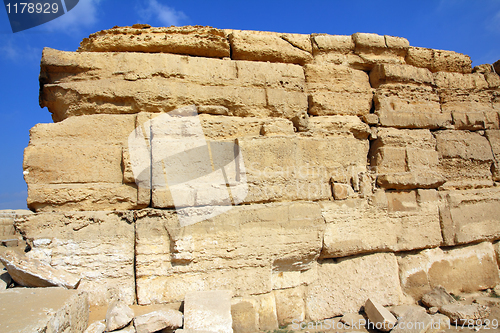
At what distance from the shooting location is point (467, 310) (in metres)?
3.26

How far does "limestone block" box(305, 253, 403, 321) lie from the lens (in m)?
3.19

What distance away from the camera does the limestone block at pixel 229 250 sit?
109 inches

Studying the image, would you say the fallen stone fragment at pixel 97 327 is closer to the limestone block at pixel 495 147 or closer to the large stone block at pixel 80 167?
the large stone block at pixel 80 167

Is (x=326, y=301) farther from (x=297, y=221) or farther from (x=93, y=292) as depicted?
(x=93, y=292)

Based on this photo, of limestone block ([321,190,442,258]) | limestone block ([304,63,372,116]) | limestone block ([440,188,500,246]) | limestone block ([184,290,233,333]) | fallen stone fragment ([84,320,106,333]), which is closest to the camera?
fallen stone fragment ([84,320,106,333])

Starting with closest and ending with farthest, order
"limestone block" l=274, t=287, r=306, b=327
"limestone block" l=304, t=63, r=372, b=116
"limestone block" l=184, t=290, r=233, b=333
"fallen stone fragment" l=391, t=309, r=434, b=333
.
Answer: "limestone block" l=184, t=290, r=233, b=333 → "fallen stone fragment" l=391, t=309, r=434, b=333 → "limestone block" l=274, t=287, r=306, b=327 → "limestone block" l=304, t=63, r=372, b=116

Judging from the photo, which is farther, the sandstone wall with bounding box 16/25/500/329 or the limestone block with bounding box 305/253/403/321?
the limestone block with bounding box 305/253/403/321

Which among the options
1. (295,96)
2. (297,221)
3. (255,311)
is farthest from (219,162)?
(255,311)

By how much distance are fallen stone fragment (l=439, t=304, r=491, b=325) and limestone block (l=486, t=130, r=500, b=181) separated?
6.29 feet

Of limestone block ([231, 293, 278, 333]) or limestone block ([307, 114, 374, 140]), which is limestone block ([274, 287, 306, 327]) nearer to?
limestone block ([231, 293, 278, 333])

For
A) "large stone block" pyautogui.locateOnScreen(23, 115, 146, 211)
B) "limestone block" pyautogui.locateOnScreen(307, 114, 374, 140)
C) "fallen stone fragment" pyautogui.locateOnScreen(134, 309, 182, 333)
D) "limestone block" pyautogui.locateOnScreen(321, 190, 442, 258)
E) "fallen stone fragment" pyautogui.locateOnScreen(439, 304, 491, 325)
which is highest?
"limestone block" pyautogui.locateOnScreen(307, 114, 374, 140)

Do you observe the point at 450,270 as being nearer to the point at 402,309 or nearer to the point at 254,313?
the point at 402,309

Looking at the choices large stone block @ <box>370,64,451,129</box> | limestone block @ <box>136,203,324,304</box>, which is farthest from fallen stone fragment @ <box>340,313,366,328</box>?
large stone block @ <box>370,64,451,129</box>

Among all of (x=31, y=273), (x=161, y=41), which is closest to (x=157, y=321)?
(x=31, y=273)
